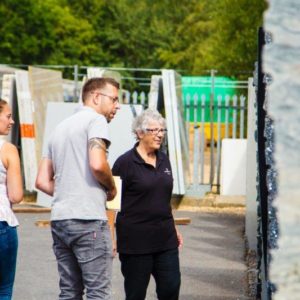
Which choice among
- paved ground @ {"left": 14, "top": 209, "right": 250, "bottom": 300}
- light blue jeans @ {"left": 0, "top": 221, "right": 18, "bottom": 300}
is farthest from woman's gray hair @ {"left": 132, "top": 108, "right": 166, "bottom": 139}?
paved ground @ {"left": 14, "top": 209, "right": 250, "bottom": 300}

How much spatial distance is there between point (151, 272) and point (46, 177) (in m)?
0.92

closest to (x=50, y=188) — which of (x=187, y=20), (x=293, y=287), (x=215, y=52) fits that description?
(x=293, y=287)

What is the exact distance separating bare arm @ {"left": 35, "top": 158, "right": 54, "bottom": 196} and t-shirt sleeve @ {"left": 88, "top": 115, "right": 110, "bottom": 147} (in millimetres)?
389

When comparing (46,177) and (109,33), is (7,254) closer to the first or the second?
(46,177)

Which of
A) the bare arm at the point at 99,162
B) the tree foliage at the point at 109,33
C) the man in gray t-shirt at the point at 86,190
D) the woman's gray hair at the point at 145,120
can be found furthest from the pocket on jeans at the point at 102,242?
the tree foliage at the point at 109,33

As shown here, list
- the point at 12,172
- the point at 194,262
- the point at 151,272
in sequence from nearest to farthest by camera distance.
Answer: the point at 12,172 < the point at 151,272 < the point at 194,262

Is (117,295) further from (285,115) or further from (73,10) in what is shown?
(73,10)

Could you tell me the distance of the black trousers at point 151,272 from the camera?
630cm

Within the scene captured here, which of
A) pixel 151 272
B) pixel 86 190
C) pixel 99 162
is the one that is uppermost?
pixel 99 162

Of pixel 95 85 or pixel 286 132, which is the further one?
pixel 95 85

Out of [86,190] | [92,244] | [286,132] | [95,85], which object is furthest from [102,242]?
[286,132]

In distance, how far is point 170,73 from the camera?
16578 mm

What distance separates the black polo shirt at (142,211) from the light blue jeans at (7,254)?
61 centimetres

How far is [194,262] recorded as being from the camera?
1117cm
